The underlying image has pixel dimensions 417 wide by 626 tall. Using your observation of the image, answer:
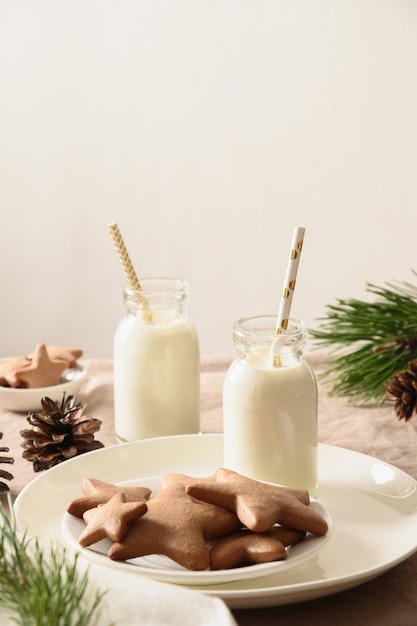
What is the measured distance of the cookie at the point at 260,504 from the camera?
702 mm

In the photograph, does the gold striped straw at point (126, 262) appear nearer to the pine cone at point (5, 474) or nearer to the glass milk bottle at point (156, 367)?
the glass milk bottle at point (156, 367)

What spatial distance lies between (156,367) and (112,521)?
0.40 meters

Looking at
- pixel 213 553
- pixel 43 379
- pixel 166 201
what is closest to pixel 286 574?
pixel 213 553

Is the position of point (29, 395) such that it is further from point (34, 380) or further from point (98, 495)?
point (98, 495)

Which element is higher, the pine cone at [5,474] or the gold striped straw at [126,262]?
the gold striped straw at [126,262]

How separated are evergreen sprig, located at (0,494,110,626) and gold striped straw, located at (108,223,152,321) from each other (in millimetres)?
526

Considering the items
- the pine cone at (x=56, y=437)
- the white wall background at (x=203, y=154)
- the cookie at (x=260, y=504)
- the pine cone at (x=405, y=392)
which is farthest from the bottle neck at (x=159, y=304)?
the white wall background at (x=203, y=154)

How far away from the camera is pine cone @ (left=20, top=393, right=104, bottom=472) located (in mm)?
1033

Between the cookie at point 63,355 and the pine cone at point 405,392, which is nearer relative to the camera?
the pine cone at point 405,392

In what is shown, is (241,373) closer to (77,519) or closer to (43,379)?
(77,519)

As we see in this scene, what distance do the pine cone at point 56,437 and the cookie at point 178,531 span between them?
321 mm

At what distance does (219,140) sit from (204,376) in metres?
1.19

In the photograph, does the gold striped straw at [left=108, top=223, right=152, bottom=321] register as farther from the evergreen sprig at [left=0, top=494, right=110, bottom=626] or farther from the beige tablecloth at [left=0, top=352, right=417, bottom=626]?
the evergreen sprig at [left=0, top=494, right=110, bottom=626]

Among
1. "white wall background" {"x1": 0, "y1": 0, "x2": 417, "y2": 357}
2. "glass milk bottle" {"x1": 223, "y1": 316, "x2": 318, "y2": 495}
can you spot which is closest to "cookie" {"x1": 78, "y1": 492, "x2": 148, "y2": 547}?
"glass milk bottle" {"x1": 223, "y1": 316, "x2": 318, "y2": 495}
